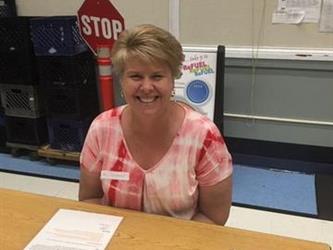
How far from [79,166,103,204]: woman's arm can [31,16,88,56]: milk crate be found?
1628 millimetres

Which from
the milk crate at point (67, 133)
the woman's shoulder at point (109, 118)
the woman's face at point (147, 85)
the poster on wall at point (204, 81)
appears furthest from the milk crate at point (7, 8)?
the woman's face at point (147, 85)

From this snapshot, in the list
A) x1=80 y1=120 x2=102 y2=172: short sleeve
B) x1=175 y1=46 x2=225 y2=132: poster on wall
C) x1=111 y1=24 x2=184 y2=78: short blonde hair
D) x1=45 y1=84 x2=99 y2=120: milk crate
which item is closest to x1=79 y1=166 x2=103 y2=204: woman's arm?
x1=80 y1=120 x2=102 y2=172: short sleeve

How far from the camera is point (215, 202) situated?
4.23 ft

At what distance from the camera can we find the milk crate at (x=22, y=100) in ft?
10.00

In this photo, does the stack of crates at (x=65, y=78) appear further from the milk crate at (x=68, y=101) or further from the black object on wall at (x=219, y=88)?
the black object on wall at (x=219, y=88)

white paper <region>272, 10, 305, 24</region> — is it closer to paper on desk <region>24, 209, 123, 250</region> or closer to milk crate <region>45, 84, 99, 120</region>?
milk crate <region>45, 84, 99, 120</region>

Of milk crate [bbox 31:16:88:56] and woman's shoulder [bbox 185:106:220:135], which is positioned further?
milk crate [bbox 31:16:88:56]

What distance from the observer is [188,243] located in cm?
103

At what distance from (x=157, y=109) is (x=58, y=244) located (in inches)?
18.9

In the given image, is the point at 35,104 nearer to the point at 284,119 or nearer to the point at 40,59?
the point at 40,59

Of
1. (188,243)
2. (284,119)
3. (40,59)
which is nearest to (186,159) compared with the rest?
(188,243)

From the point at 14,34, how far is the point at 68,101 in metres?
0.61

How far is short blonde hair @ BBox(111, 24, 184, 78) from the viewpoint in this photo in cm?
116

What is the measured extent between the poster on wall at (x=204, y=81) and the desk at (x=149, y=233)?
5.42 feet
